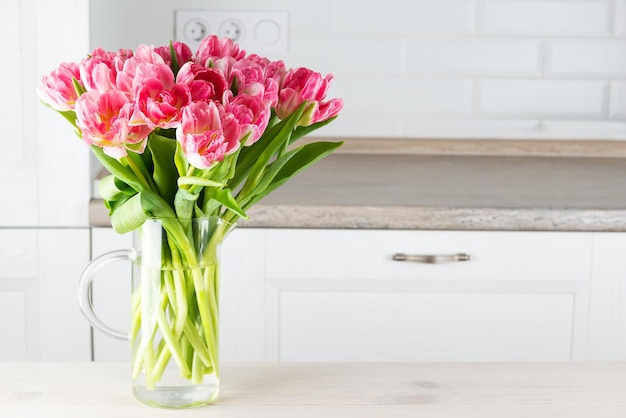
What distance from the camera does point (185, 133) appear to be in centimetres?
79

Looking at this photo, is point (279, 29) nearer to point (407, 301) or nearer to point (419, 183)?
point (419, 183)

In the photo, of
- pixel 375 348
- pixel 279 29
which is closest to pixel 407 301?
pixel 375 348

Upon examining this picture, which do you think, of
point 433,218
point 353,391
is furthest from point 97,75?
point 433,218

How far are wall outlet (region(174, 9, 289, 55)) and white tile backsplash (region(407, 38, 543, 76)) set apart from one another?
338 millimetres

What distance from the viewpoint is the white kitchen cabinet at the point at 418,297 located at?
1.76m

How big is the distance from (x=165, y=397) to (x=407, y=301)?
36.7 inches

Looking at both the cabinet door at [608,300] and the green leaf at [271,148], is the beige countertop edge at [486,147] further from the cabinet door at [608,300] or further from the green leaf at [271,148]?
the green leaf at [271,148]

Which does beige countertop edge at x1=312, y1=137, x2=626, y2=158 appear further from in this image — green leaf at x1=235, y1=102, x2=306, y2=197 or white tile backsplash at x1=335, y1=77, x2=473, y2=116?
green leaf at x1=235, y1=102, x2=306, y2=197

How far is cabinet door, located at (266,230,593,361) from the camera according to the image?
5.78 feet

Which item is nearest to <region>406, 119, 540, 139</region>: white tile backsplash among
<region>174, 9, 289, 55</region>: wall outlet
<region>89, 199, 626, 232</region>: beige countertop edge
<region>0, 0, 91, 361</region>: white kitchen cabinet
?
<region>174, 9, 289, 55</region>: wall outlet

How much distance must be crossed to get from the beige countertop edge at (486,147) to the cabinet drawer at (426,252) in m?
0.57

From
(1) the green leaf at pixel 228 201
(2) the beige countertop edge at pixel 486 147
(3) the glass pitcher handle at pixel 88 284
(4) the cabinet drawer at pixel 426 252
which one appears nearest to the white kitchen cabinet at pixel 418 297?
(4) the cabinet drawer at pixel 426 252

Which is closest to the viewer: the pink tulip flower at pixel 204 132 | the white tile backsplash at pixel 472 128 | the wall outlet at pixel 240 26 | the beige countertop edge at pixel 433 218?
the pink tulip flower at pixel 204 132

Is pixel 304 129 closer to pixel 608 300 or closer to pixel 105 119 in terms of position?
pixel 105 119
